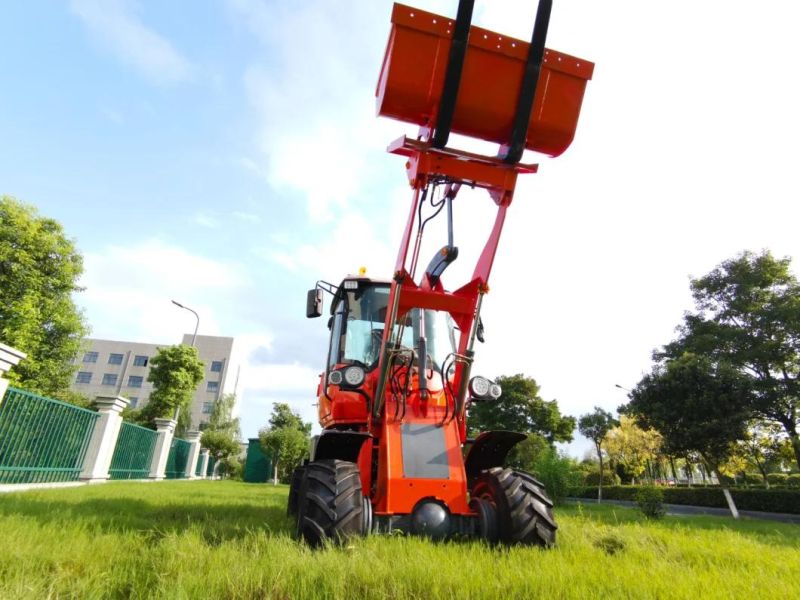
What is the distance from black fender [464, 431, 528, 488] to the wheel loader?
0.05ft

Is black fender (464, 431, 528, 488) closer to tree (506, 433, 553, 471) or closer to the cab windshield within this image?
the cab windshield

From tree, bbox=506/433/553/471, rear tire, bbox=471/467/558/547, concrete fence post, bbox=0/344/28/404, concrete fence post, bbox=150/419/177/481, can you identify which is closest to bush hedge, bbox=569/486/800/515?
tree, bbox=506/433/553/471

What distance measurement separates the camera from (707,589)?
7.41 ft

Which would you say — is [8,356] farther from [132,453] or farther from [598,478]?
[598,478]

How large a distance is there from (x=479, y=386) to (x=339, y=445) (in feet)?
4.41

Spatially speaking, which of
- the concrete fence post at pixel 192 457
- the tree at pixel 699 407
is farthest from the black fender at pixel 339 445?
the concrete fence post at pixel 192 457

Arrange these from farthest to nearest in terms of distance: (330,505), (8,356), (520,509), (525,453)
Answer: (525,453) → (8,356) → (520,509) → (330,505)

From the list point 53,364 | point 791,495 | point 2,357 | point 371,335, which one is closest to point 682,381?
point 791,495

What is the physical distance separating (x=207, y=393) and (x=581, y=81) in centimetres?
5924

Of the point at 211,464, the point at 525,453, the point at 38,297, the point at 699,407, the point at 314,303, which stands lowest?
the point at 211,464

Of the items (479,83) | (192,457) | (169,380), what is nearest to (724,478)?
(479,83)

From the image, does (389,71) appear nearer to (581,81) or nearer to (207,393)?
(581,81)

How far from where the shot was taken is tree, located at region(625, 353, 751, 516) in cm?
1248

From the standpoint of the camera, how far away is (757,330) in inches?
760
